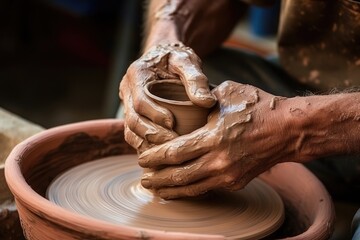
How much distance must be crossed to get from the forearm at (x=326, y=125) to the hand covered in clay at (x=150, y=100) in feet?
0.65

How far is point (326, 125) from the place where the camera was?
1439 mm

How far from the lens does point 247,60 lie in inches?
87.7

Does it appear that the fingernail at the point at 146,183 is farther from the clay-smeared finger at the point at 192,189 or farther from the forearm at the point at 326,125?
the forearm at the point at 326,125

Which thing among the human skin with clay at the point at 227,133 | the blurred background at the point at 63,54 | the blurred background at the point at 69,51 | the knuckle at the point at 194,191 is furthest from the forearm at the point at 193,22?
the blurred background at the point at 63,54

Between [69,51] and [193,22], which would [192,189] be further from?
[69,51]

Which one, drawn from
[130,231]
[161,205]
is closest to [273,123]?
[161,205]

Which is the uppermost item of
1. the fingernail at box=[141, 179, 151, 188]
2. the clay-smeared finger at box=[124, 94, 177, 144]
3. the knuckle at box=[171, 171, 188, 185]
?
the clay-smeared finger at box=[124, 94, 177, 144]

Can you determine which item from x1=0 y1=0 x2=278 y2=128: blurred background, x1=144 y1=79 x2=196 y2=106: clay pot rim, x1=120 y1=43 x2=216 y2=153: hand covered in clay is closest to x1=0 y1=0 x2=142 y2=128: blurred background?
x1=0 y1=0 x2=278 y2=128: blurred background

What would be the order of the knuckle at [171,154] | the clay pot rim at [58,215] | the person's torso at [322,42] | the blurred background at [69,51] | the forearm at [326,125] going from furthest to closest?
1. the blurred background at [69,51]
2. the person's torso at [322,42]
3. the forearm at [326,125]
4. the knuckle at [171,154]
5. the clay pot rim at [58,215]

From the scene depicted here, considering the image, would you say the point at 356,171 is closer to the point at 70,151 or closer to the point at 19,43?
the point at 70,151

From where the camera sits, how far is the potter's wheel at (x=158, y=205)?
53.3 inches

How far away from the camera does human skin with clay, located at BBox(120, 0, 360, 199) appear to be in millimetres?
1314

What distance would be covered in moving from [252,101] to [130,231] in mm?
396

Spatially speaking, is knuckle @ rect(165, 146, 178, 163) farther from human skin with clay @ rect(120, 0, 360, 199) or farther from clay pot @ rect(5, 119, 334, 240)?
clay pot @ rect(5, 119, 334, 240)
